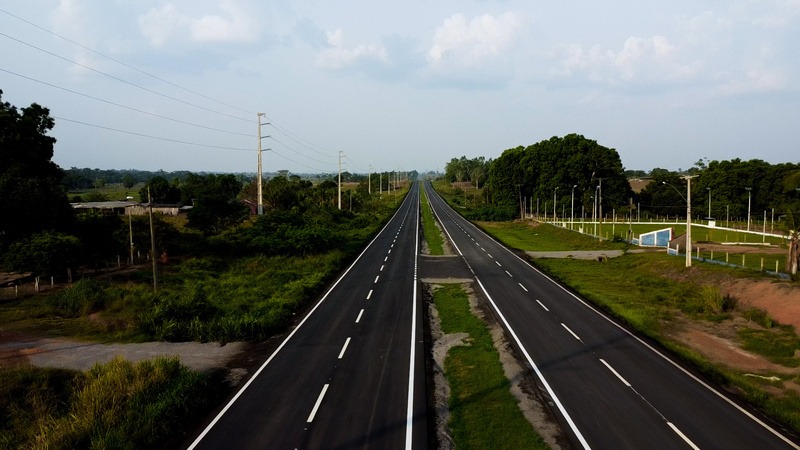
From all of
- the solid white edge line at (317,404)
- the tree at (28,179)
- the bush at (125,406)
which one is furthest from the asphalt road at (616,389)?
the tree at (28,179)

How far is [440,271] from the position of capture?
41.8 m

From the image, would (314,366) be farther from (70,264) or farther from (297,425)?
(70,264)

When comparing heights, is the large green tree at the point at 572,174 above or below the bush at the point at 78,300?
above

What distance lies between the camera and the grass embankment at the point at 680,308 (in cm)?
1775

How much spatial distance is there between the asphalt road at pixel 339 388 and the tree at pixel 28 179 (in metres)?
22.4

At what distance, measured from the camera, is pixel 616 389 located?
1733cm

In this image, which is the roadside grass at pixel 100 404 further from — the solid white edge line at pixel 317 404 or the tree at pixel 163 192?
the tree at pixel 163 192

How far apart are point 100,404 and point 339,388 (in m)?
7.64

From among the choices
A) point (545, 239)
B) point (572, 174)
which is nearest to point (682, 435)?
point (545, 239)

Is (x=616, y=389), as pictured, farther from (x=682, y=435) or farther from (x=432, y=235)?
(x=432, y=235)

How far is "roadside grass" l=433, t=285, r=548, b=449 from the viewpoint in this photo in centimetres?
1379

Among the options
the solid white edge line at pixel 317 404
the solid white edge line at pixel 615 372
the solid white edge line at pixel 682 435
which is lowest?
the solid white edge line at pixel 317 404

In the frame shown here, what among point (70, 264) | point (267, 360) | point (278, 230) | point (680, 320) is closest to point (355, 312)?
point (267, 360)

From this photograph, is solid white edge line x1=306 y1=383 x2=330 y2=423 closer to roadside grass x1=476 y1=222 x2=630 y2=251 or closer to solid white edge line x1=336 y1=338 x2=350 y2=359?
solid white edge line x1=336 y1=338 x2=350 y2=359
